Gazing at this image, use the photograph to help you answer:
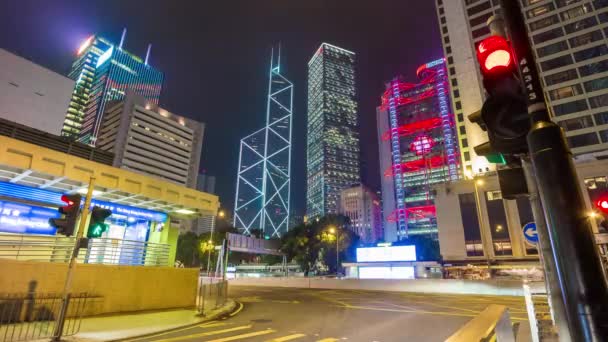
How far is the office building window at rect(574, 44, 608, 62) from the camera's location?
187 ft

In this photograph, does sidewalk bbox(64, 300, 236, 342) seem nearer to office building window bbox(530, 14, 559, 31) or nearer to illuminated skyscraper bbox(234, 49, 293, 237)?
office building window bbox(530, 14, 559, 31)

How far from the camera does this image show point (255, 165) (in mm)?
133375

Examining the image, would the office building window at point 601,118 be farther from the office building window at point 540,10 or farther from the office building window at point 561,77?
the office building window at point 540,10

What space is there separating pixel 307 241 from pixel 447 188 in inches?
1210

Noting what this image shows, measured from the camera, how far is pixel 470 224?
59.0 metres

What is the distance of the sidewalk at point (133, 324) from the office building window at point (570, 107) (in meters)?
71.5

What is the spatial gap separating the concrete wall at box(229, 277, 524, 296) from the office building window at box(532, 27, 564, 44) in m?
60.8

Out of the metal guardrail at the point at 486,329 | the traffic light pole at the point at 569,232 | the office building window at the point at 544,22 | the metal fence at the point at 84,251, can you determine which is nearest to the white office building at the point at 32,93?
the metal fence at the point at 84,251

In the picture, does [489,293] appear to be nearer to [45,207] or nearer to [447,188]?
[45,207]

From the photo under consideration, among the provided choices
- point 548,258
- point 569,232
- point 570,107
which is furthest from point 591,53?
point 569,232

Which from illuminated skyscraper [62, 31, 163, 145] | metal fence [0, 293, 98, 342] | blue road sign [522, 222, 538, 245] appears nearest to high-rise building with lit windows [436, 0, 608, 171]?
blue road sign [522, 222, 538, 245]

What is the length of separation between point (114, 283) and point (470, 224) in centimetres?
6065

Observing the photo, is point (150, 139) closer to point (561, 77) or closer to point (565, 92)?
point (561, 77)

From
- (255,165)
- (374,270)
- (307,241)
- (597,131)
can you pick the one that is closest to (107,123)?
(255,165)
